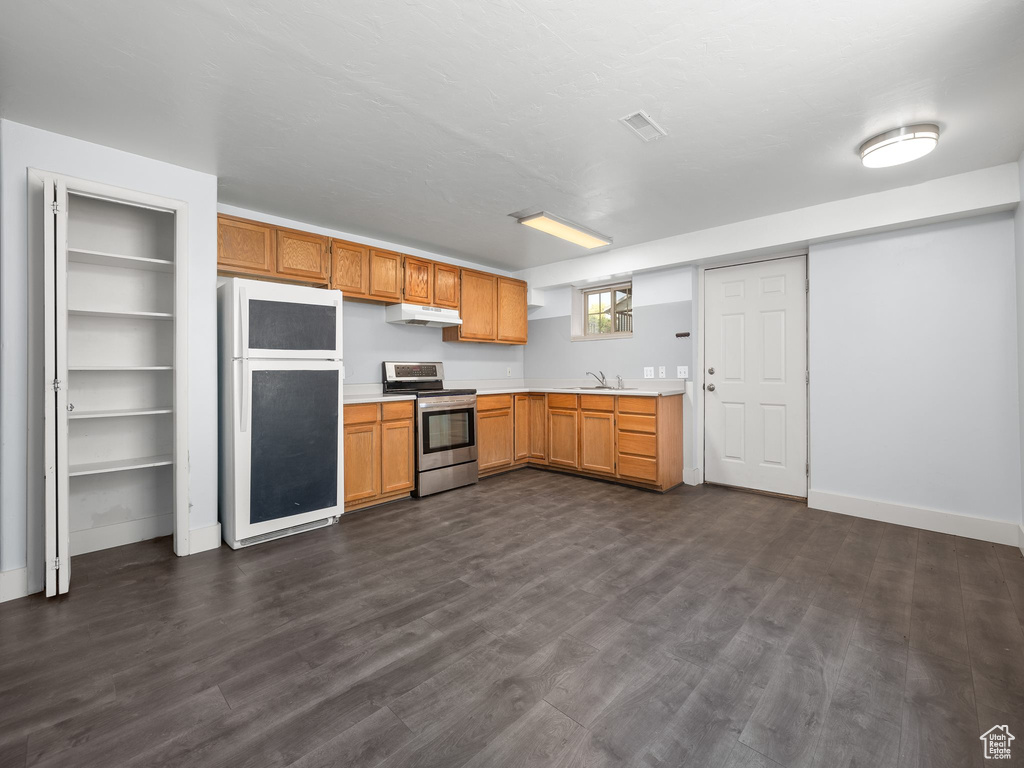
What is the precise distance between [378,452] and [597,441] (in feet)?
7.51

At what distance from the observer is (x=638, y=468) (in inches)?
A: 180

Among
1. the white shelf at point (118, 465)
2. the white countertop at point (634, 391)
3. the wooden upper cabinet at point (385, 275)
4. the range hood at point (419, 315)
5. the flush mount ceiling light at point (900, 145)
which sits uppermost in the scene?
the flush mount ceiling light at point (900, 145)

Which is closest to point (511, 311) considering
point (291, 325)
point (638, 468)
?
point (638, 468)

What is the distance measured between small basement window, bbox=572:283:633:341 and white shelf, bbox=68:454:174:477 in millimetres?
4350

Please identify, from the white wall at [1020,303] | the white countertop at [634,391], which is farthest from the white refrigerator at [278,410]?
the white wall at [1020,303]

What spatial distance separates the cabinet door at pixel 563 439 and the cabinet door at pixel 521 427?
32 cm

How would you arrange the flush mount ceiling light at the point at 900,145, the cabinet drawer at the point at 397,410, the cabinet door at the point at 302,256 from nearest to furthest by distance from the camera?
the flush mount ceiling light at the point at 900,145 → the cabinet door at the point at 302,256 → the cabinet drawer at the point at 397,410

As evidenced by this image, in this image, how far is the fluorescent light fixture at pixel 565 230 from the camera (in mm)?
3963

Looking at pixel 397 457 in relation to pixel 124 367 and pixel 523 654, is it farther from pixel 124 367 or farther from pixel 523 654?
pixel 523 654

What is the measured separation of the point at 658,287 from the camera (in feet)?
16.5

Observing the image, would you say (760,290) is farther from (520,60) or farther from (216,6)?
(216,6)

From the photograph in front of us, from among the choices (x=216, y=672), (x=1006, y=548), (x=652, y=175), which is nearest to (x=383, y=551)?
(x=216, y=672)

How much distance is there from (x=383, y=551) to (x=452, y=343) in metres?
2.96

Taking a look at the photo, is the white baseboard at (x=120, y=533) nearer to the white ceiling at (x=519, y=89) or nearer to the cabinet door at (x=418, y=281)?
the white ceiling at (x=519, y=89)
